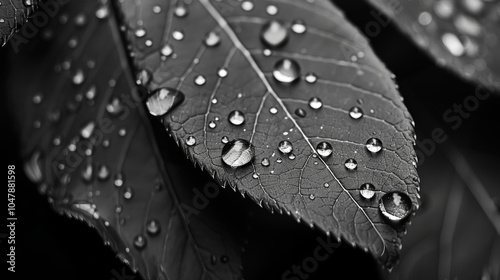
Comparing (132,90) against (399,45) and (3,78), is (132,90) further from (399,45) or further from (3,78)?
(399,45)

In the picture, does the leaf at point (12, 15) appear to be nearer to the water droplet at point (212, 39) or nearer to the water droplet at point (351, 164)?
the water droplet at point (212, 39)

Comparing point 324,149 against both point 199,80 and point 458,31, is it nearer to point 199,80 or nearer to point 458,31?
point 199,80

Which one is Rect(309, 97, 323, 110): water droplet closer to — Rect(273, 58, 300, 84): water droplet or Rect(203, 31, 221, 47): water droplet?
Rect(273, 58, 300, 84): water droplet

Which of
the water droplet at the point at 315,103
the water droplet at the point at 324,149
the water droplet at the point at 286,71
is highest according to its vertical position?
the water droplet at the point at 286,71

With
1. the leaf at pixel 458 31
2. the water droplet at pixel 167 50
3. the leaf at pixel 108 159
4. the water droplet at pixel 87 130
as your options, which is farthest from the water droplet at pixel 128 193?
the leaf at pixel 458 31

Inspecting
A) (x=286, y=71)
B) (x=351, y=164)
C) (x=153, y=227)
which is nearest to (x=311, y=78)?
(x=286, y=71)

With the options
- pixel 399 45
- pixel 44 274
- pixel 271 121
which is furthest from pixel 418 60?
pixel 44 274
